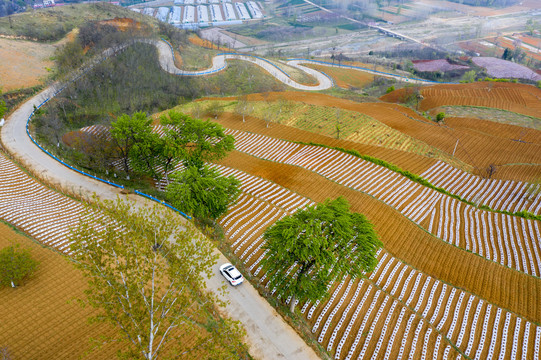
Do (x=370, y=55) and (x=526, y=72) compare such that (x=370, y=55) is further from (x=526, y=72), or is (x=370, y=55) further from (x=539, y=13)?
(x=539, y=13)

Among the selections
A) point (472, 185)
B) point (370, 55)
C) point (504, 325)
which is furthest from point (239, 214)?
point (370, 55)

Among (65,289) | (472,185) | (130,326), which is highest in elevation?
(130,326)

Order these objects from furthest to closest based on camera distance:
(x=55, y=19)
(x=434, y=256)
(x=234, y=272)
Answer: (x=55, y=19) < (x=434, y=256) < (x=234, y=272)

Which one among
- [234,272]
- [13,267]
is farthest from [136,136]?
[234,272]

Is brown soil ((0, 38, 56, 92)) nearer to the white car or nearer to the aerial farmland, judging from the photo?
the aerial farmland

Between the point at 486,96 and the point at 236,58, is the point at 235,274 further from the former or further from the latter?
the point at 236,58

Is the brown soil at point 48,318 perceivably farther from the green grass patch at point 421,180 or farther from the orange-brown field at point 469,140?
the orange-brown field at point 469,140
